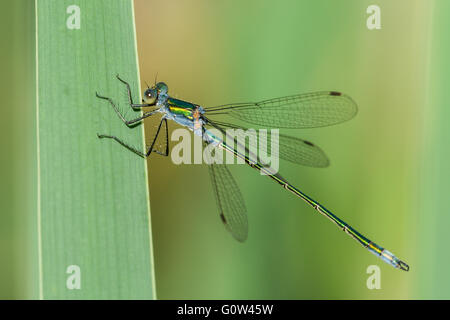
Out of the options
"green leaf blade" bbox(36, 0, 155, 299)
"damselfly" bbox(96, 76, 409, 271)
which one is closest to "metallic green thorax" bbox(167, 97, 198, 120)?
"damselfly" bbox(96, 76, 409, 271)

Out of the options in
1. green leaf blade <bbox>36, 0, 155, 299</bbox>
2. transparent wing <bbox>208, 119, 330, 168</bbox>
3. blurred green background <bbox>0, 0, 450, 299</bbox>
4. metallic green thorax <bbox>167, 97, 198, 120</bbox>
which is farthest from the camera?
metallic green thorax <bbox>167, 97, 198, 120</bbox>

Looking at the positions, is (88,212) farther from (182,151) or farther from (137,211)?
(182,151)

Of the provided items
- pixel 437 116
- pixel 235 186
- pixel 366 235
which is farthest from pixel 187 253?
pixel 437 116

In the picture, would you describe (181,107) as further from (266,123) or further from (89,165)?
(89,165)

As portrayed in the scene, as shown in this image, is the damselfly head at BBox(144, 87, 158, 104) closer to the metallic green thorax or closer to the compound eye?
the compound eye

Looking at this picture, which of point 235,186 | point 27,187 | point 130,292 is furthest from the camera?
point 235,186

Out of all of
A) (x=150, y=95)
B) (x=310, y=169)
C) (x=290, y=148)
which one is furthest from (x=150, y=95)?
(x=310, y=169)
